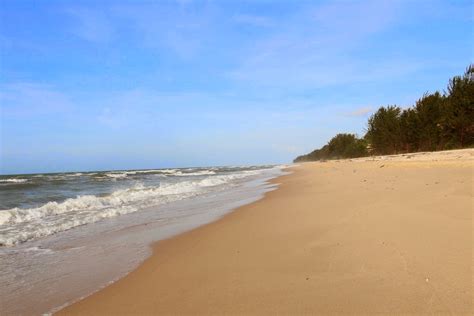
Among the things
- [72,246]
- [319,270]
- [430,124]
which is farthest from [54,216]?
[430,124]

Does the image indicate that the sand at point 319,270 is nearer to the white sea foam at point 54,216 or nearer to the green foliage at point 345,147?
the white sea foam at point 54,216

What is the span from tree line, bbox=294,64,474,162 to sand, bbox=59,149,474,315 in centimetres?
3399

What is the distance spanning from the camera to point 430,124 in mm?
41812

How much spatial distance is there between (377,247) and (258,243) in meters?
1.69

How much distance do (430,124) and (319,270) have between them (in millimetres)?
44001

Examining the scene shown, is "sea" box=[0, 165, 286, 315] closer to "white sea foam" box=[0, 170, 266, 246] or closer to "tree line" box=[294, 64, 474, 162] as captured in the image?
"white sea foam" box=[0, 170, 266, 246]

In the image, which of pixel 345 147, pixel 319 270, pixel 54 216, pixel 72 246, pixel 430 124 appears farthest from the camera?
pixel 345 147

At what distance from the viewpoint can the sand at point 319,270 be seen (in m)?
2.86

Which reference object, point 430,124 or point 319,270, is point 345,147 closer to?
point 430,124

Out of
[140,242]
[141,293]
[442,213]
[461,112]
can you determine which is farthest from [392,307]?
[461,112]

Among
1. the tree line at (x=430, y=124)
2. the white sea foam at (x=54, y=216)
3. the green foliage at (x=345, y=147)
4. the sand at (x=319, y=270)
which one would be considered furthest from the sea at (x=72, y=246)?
the green foliage at (x=345, y=147)

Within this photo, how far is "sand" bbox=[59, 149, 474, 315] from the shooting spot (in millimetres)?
2855

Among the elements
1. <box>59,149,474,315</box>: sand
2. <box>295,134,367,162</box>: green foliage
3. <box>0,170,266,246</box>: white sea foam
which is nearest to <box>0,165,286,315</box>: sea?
<box>0,170,266,246</box>: white sea foam

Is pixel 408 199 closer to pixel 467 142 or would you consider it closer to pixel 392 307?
pixel 392 307
